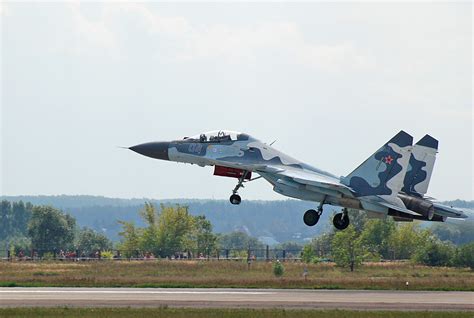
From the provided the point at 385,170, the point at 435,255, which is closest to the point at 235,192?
the point at 385,170

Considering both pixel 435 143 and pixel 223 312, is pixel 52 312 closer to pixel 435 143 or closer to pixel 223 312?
pixel 223 312

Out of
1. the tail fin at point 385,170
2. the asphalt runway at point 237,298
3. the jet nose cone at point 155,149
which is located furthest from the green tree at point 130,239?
the tail fin at point 385,170

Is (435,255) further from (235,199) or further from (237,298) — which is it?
(237,298)

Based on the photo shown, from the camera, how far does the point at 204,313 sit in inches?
1337

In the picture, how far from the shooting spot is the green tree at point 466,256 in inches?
2451

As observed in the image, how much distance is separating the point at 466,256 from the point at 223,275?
52.3ft

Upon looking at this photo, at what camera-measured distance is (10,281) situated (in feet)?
159

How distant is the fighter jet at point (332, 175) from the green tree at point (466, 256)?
1587 centimetres

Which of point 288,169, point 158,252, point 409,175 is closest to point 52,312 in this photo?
point 288,169

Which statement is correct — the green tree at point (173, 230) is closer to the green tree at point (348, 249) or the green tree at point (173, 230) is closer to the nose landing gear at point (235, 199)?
the green tree at point (348, 249)

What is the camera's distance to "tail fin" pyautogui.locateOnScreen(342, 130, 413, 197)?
43.8 meters

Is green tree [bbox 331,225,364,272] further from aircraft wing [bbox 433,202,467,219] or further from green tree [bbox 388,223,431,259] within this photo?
aircraft wing [bbox 433,202,467,219]

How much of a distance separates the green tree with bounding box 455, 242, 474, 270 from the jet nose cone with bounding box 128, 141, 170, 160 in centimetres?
2263

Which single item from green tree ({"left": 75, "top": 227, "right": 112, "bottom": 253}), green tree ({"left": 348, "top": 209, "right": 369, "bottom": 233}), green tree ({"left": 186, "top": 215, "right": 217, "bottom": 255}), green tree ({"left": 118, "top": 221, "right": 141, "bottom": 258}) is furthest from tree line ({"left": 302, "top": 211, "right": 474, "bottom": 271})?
green tree ({"left": 75, "top": 227, "right": 112, "bottom": 253})
